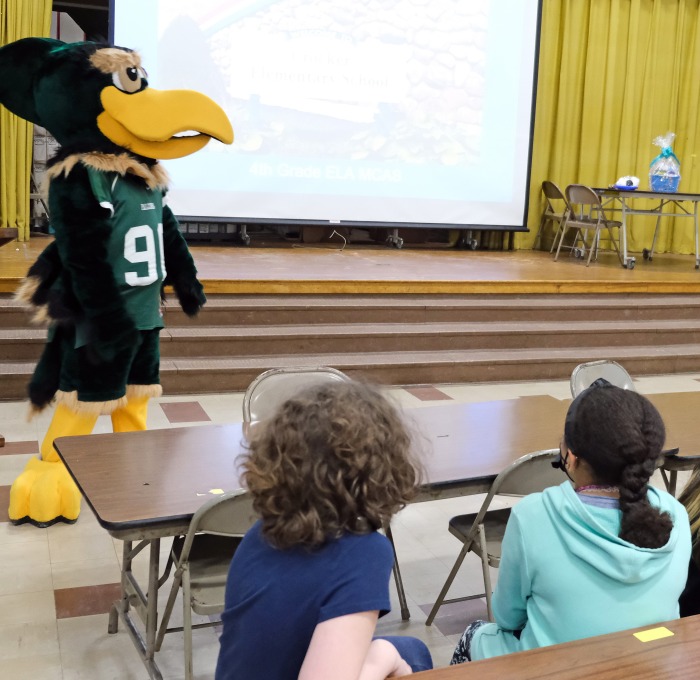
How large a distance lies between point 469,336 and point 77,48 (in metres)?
3.17

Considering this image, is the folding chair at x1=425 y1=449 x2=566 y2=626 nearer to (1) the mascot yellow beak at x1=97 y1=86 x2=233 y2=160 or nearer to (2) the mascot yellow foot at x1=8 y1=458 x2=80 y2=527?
(2) the mascot yellow foot at x1=8 y1=458 x2=80 y2=527

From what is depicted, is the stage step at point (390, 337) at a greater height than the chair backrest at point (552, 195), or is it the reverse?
the chair backrest at point (552, 195)

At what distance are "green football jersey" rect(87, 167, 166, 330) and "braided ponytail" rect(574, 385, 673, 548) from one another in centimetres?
176

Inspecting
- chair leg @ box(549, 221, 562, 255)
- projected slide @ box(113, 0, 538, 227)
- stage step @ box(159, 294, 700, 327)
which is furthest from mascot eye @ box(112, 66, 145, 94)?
chair leg @ box(549, 221, 562, 255)

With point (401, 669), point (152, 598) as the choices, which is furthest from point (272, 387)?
point (401, 669)

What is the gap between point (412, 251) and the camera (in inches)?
312

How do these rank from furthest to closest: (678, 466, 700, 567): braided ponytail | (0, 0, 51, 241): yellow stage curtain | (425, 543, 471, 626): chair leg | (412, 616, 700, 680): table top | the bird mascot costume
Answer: (0, 0, 51, 241): yellow stage curtain, the bird mascot costume, (425, 543, 471, 626): chair leg, (678, 466, 700, 567): braided ponytail, (412, 616, 700, 680): table top

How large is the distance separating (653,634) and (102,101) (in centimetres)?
228

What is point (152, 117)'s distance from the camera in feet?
9.36

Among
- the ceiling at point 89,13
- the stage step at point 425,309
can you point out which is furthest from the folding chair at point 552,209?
the ceiling at point 89,13

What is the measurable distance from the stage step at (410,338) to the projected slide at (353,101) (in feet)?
6.54

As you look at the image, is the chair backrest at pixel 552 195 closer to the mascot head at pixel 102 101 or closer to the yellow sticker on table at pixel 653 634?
the mascot head at pixel 102 101

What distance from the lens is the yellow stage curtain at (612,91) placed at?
838cm

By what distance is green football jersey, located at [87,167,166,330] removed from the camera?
9.29 ft
